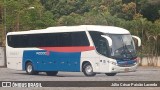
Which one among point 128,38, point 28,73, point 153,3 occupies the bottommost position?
point 28,73

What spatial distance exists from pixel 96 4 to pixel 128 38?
45.4 metres

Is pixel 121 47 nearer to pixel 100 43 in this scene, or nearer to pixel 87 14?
pixel 100 43

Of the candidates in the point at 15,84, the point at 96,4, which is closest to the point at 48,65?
the point at 15,84

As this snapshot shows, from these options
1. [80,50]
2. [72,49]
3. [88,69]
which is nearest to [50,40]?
[72,49]

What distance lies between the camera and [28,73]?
32906 mm

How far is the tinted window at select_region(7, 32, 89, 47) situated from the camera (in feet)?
93.7

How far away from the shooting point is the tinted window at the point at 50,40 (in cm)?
2856

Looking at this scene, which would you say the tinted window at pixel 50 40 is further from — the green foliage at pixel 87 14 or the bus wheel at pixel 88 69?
the green foliage at pixel 87 14

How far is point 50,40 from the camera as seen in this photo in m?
30.5

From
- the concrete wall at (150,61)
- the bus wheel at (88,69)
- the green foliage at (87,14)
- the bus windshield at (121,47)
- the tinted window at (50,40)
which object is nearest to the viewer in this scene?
the bus windshield at (121,47)

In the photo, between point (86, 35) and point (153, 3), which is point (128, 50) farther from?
point (153, 3)

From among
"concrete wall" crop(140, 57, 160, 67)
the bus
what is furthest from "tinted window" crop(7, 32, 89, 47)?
A: "concrete wall" crop(140, 57, 160, 67)

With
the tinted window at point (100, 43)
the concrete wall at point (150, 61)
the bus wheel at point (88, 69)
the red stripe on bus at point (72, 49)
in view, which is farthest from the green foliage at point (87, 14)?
the tinted window at point (100, 43)

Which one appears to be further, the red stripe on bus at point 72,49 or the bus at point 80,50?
the red stripe on bus at point 72,49
